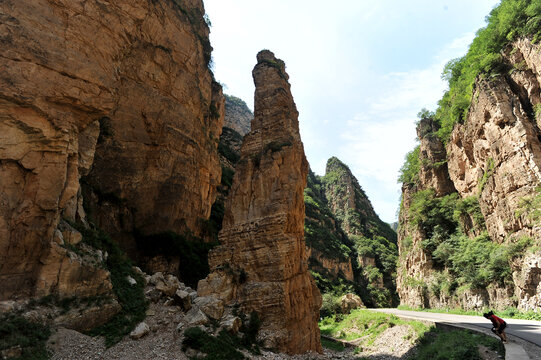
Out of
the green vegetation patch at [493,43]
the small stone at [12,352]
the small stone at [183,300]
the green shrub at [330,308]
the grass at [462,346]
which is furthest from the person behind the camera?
the green shrub at [330,308]

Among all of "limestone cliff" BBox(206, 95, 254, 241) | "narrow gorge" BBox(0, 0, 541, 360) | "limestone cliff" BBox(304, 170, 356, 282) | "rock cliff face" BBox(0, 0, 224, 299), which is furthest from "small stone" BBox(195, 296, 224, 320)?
"limestone cliff" BBox(304, 170, 356, 282)

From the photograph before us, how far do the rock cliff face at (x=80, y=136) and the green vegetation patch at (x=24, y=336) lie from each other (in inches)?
55.3

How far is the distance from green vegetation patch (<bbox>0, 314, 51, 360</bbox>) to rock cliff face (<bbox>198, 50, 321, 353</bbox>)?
6879 millimetres

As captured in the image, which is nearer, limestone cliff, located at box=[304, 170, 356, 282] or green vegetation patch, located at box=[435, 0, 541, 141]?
green vegetation patch, located at box=[435, 0, 541, 141]

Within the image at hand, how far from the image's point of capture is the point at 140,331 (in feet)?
36.4

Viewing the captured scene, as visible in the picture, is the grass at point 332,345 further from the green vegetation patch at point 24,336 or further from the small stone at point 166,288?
the green vegetation patch at point 24,336

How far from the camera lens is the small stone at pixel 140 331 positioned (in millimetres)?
10922

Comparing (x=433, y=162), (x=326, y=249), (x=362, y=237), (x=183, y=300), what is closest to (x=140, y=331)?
(x=183, y=300)

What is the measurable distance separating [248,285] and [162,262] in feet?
35.5

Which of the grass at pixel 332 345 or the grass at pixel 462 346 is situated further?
the grass at pixel 332 345

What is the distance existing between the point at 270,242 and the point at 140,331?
6950mm

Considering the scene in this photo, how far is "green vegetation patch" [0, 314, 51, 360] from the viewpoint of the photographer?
8328 millimetres

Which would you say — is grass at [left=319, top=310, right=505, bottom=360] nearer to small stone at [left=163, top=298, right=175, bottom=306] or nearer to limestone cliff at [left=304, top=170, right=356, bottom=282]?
small stone at [left=163, top=298, right=175, bottom=306]

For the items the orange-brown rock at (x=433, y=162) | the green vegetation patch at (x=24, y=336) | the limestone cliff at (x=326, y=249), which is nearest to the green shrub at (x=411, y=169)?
→ the orange-brown rock at (x=433, y=162)
